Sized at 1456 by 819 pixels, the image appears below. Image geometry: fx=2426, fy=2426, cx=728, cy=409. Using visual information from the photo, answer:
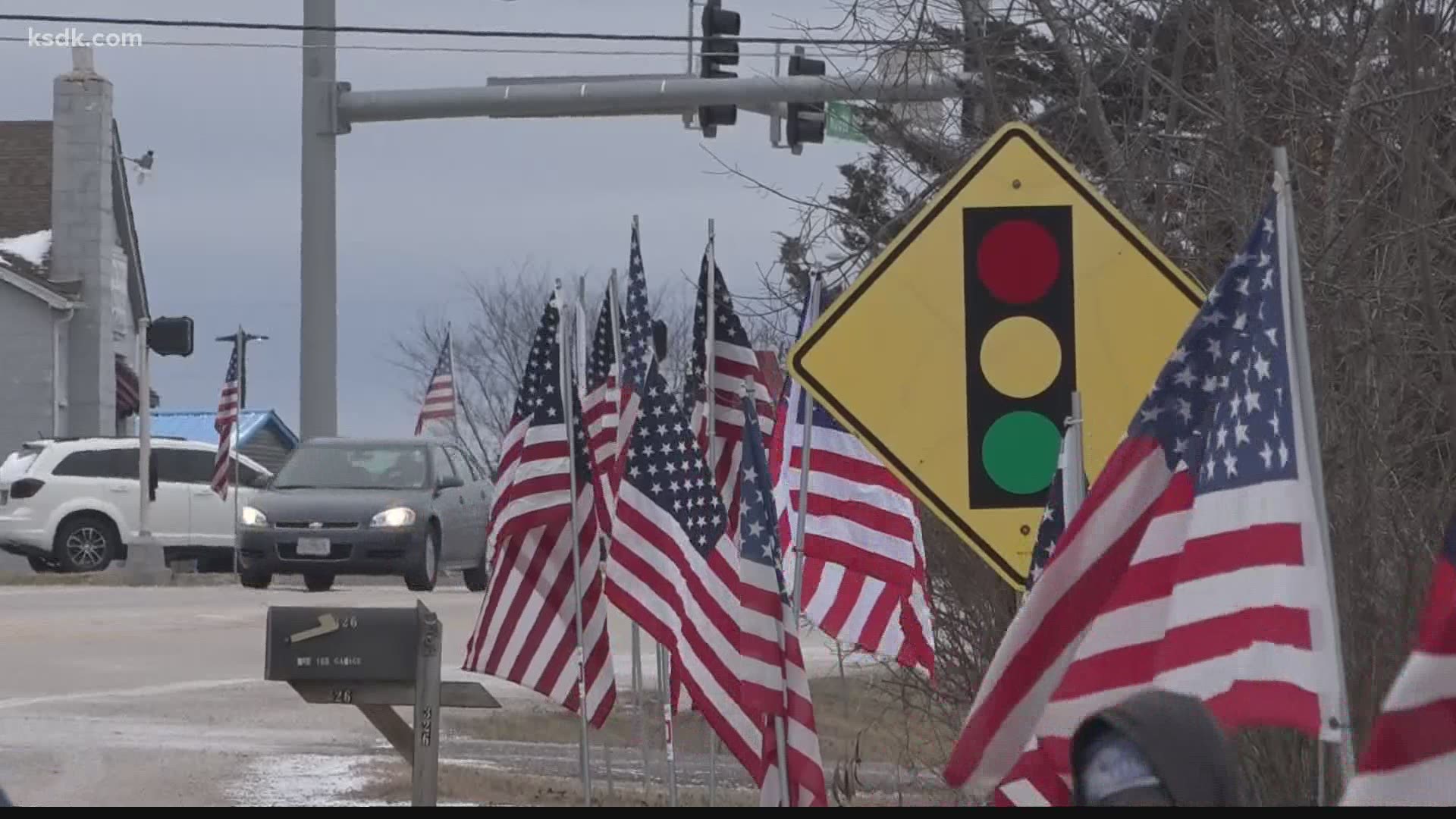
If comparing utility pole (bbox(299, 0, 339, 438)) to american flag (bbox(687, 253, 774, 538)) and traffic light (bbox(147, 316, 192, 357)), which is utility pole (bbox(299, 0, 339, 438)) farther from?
american flag (bbox(687, 253, 774, 538))

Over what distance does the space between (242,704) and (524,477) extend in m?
5.31

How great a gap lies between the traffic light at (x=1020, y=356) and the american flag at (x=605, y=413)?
5.07 meters

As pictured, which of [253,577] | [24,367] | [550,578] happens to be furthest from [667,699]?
[24,367]

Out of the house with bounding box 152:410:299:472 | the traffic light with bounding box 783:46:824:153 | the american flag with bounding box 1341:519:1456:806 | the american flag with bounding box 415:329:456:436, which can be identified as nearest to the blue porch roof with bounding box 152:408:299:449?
the house with bounding box 152:410:299:472

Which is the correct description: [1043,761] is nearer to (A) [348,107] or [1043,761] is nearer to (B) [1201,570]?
(B) [1201,570]

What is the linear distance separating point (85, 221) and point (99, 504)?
19058 millimetres

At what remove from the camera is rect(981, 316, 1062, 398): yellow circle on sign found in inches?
277

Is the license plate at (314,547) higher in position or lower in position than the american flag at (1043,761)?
lower

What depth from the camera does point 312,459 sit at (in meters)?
24.8

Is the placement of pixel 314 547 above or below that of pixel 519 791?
above

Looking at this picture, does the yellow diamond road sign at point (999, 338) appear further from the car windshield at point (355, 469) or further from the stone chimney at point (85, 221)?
the stone chimney at point (85, 221)

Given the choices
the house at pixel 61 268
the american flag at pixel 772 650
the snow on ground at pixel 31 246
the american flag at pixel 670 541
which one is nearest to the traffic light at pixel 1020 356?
the american flag at pixel 772 650

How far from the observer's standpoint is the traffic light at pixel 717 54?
2319 cm

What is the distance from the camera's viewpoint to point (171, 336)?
1193 inches
